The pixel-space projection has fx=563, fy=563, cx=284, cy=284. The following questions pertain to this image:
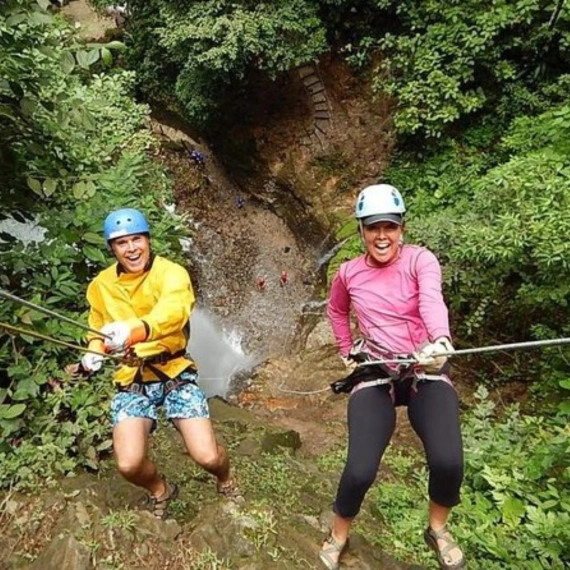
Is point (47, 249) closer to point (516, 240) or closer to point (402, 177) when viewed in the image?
point (516, 240)

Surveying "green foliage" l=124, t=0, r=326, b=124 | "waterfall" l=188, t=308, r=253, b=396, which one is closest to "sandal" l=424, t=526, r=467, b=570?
"waterfall" l=188, t=308, r=253, b=396

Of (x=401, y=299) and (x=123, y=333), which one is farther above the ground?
(x=123, y=333)

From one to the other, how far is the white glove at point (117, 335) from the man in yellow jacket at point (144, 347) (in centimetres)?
1

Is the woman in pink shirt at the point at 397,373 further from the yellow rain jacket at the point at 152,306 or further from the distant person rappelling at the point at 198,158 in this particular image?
the distant person rappelling at the point at 198,158

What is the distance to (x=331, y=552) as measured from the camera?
319cm

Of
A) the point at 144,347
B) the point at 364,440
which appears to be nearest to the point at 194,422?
the point at 144,347

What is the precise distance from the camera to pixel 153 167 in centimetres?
811

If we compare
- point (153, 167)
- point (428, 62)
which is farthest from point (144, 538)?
point (428, 62)

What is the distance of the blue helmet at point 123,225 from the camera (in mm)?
3146

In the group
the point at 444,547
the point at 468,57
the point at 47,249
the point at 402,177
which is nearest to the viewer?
the point at 444,547

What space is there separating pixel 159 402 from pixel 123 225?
1.06 m

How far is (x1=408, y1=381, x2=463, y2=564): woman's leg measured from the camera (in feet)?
9.00

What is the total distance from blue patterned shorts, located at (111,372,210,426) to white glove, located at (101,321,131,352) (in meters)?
0.41

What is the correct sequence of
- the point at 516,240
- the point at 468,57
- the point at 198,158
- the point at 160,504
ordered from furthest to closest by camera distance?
the point at 198,158, the point at 468,57, the point at 516,240, the point at 160,504
